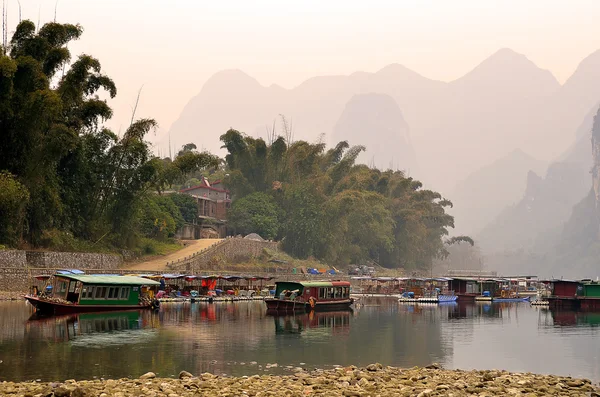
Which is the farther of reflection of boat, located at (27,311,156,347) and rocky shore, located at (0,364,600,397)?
reflection of boat, located at (27,311,156,347)

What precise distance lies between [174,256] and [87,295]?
114ft

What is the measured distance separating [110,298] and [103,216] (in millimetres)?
24793

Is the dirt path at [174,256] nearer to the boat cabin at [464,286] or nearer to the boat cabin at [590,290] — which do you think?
the boat cabin at [464,286]

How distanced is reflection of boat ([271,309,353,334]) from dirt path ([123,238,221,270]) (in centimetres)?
2495

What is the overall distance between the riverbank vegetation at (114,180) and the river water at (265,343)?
13021 mm

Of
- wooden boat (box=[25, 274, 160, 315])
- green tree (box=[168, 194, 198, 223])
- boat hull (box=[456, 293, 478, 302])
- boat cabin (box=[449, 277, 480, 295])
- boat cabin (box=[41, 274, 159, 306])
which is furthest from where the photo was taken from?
green tree (box=[168, 194, 198, 223])

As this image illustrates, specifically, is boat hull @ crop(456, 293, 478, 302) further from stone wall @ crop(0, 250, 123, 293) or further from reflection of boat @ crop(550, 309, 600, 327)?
stone wall @ crop(0, 250, 123, 293)

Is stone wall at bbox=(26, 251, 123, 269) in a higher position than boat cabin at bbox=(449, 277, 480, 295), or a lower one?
higher

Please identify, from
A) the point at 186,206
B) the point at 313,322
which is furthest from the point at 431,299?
the point at 186,206

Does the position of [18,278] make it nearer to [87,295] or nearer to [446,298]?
[87,295]

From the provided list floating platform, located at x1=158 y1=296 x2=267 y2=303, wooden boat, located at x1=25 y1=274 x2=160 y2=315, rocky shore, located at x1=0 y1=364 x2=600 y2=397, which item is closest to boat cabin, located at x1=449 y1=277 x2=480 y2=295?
floating platform, located at x1=158 y1=296 x2=267 y2=303

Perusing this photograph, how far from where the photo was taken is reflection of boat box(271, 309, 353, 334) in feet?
156

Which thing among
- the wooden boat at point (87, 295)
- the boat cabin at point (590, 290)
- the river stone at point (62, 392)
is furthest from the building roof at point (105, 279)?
the boat cabin at point (590, 290)

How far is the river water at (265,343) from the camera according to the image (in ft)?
98.4
